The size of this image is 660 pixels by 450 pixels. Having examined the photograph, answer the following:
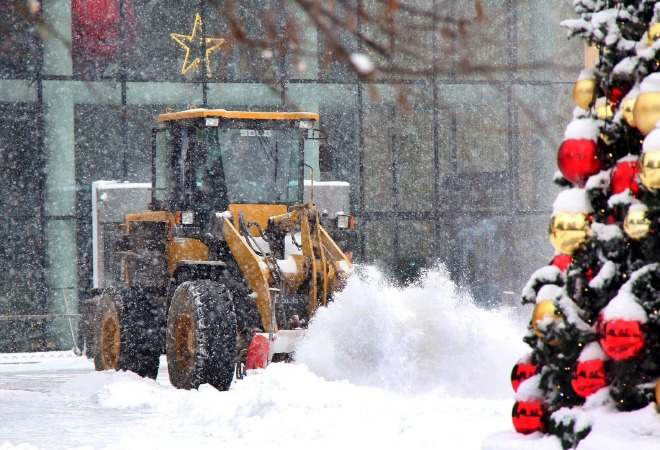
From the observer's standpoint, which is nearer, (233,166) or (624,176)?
(624,176)

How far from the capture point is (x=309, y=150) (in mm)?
19828

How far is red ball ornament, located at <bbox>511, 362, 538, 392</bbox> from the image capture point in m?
3.34

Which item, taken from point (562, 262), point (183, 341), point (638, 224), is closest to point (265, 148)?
point (183, 341)

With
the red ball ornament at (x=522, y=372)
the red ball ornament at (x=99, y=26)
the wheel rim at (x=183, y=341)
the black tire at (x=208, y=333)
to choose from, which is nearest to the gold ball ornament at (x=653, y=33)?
the red ball ornament at (x=522, y=372)

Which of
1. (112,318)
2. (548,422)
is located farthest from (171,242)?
(548,422)

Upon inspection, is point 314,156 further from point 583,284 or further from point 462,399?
point 583,284

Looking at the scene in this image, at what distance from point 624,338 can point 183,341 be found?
885 cm

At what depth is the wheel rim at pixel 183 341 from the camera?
36.9 feet

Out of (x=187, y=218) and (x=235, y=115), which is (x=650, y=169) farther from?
(x=235, y=115)

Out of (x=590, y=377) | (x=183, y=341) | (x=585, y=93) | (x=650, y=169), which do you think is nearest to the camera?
(x=650, y=169)

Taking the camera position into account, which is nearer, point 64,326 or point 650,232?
point 650,232

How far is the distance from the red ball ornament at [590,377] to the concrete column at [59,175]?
18.0 meters

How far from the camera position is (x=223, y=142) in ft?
41.1

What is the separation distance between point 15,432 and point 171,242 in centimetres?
→ 394
